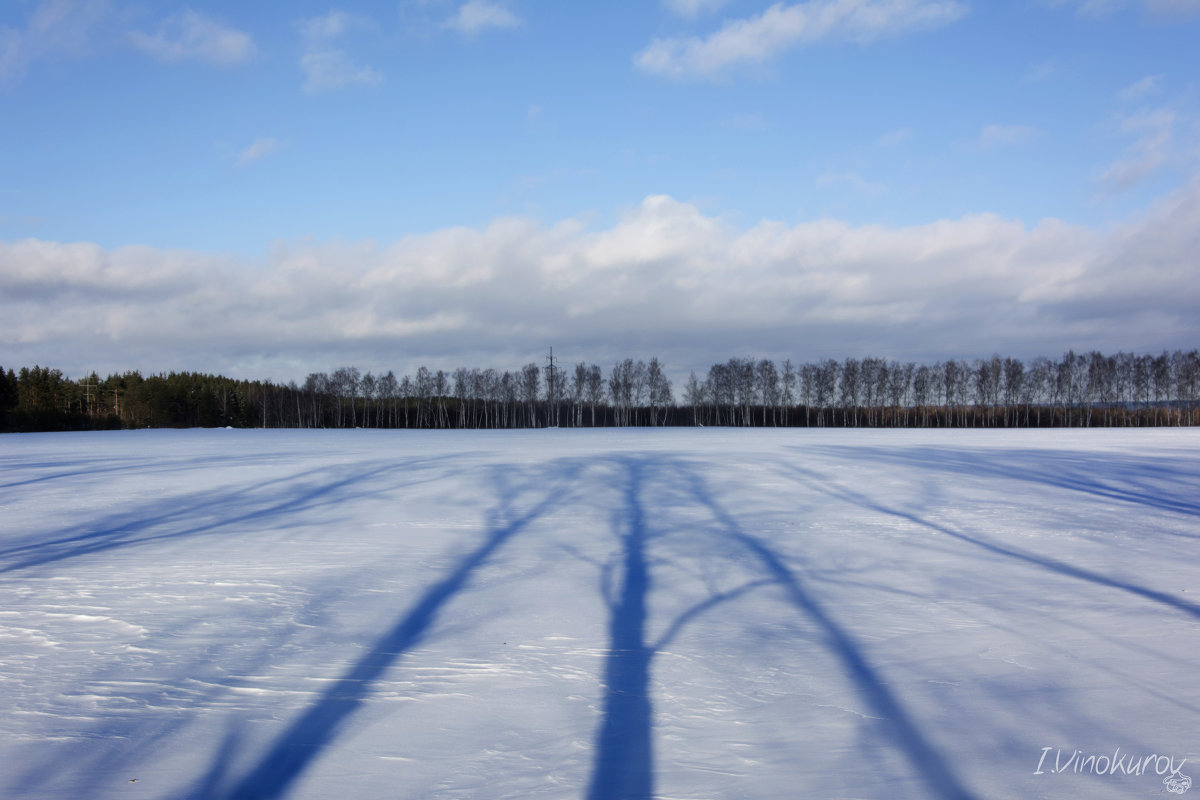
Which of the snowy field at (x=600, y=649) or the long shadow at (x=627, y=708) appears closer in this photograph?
the long shadow at (x=627, y=708)

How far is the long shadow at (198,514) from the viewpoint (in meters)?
6.91

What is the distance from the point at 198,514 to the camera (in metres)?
8.70

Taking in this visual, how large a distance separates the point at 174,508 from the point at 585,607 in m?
6.90

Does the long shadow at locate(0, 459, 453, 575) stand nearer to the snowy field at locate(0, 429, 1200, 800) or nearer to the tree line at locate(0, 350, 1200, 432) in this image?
the snowy field at locate(0, 429, 1200, 800)

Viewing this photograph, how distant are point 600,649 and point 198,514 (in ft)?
22.5

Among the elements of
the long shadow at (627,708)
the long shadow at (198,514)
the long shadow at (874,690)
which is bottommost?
the long shadow at (874,690)

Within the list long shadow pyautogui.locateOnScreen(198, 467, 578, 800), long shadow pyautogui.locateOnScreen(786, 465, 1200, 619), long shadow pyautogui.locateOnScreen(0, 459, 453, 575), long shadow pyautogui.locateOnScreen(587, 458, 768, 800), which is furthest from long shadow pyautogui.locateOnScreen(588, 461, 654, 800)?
long shadow pyautogui.locateOnScreen(0, 459, 453, 575)

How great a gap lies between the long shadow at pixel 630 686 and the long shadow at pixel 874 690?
0.45 metres

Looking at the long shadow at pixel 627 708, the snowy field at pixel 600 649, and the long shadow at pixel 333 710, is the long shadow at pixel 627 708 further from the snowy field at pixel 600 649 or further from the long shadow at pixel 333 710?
the long shadow at pixel 333 710

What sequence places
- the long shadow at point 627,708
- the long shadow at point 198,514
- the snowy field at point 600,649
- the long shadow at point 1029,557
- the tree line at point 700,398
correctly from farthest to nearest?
the tree line at point 700,398 < the long shadow at point 198,514 < the long shadow at point 1029,557 < the snowy field at point 600,649 < the long shadow at point 627,708

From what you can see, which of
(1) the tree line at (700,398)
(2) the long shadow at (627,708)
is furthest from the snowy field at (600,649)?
(1) the tree line at (700,398)

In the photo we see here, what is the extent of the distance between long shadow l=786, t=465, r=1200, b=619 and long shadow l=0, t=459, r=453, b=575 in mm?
6714

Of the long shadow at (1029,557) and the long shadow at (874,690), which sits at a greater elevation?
the long shadow at (1029,557)

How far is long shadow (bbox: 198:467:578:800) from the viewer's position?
9.18 ft
